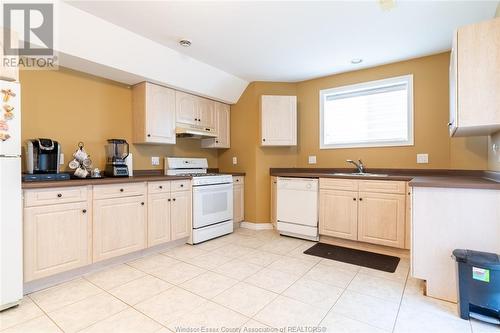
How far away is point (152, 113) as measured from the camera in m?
3.23

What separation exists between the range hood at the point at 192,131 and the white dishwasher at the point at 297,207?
4.33 ft

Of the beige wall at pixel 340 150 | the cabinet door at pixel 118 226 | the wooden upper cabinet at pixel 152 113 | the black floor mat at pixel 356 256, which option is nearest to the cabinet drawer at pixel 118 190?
the cabinet door at pixel 118 226

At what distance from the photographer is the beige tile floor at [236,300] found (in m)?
1.67

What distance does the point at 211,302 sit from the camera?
1.95m

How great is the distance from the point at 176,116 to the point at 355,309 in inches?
119

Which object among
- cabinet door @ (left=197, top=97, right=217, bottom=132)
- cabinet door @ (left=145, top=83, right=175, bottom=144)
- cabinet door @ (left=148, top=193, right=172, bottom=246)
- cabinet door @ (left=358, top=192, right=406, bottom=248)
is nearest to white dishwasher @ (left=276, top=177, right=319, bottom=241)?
cabinet door @ (left=358, top=192, right=406, bottom=248)

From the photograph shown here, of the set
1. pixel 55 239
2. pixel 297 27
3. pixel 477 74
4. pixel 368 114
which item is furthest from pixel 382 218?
pixel 55 239

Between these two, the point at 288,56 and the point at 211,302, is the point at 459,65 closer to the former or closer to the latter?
the point at 288,56

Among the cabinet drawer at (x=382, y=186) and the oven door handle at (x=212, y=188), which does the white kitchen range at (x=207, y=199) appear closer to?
the oven door handle at (x=212, y=188)

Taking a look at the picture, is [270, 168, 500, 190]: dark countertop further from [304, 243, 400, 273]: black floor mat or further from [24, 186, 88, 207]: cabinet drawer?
[24, 186, 88, 207]: cabinet drawer

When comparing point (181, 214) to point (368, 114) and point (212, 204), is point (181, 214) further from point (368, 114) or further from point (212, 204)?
point (368, 114)

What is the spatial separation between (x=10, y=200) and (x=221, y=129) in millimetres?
2886

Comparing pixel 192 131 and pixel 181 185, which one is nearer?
pixel 181 185

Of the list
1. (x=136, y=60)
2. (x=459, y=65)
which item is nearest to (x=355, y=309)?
(x=459, y=65)
